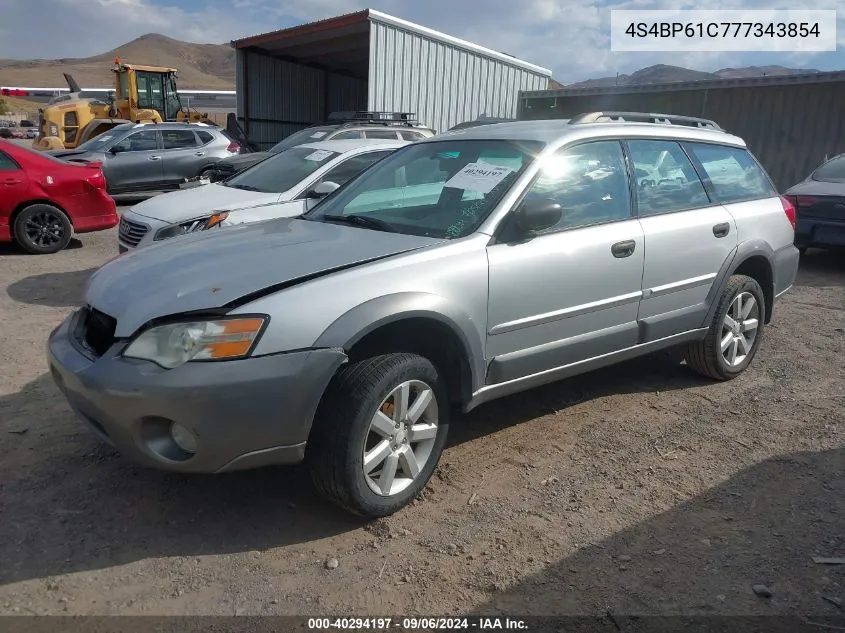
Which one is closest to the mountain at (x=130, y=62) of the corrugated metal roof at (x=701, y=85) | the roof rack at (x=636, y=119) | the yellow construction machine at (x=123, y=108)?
the yellow construction machine at (x=123, y=108)

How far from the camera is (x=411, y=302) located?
9.56 feet

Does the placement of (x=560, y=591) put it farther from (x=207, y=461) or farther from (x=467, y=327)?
(x=207, y=461)

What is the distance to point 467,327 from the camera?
3.12 m

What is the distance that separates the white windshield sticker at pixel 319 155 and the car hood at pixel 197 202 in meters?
0.79

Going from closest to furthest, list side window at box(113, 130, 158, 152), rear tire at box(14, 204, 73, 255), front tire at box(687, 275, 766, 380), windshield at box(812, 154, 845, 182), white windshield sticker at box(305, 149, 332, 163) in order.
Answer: front tire at box(687, 275, 766, 380)
white windshield sticker at box(305, 149, 332, 163)
rear tire at box(14, 204, 73, 255)
windshield at box(812, 154, 845, 182)
side window at box(113, 130, 158, 152)

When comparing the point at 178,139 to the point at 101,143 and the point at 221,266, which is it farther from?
the point at 221,266

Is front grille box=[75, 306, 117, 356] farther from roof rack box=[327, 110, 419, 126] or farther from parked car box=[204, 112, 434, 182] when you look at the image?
roof rack box=[327, 110, 419, 126]

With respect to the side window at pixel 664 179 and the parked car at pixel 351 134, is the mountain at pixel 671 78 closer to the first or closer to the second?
the parked car at pixel 351 134

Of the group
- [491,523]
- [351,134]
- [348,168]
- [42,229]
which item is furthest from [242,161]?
[491,523]

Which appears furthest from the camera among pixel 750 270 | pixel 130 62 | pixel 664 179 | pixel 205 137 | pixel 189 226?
pixel 130 62

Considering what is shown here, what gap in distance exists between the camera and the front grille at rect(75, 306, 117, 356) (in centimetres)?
290

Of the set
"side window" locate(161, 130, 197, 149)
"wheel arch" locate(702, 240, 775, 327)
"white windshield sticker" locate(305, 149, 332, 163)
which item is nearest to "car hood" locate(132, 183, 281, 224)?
"white windshield sticker" locate(305, 149, 332, 163)

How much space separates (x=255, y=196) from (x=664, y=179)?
400 cm

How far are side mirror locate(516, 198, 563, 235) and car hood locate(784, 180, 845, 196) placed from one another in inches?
265
